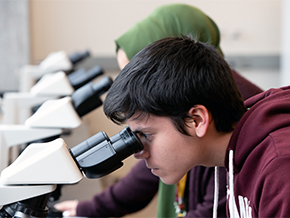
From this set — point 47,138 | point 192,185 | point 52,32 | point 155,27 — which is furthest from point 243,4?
point 47,138

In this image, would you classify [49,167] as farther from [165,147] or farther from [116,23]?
[116,23]

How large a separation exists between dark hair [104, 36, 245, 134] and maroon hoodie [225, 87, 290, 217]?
0.24ft

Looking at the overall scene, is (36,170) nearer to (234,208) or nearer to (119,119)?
(119,119)

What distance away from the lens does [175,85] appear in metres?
0.77

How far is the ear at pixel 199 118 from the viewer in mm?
788

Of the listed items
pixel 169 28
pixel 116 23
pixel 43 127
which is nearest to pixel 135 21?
pixel 116 23

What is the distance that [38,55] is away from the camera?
313 centimetres

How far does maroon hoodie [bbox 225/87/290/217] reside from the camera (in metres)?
0.65

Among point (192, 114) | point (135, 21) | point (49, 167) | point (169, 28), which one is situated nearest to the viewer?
point (49, 167)

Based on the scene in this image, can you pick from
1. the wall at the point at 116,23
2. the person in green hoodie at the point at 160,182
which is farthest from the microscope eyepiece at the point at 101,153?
the wall at the point at 116,23

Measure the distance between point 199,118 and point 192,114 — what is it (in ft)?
0.06

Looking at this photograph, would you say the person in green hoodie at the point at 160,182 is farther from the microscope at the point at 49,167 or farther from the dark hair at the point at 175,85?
the microscope at the point at 49,167

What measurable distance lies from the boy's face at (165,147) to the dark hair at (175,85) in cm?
2

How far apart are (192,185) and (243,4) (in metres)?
2.14
